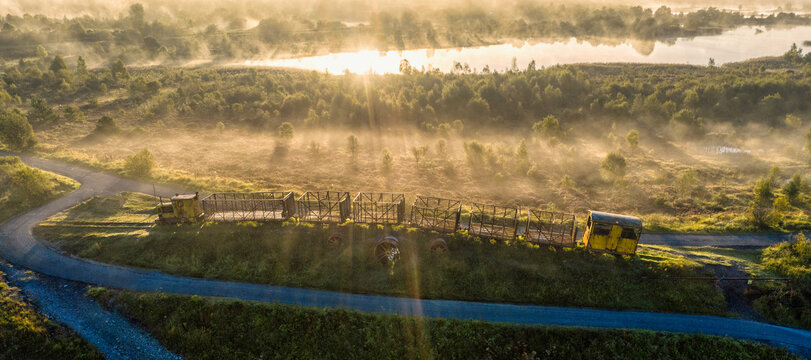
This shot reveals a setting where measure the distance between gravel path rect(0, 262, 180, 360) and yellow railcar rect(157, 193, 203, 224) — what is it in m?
8.13

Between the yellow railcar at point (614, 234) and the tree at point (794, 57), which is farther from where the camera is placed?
the tree at point (794, 57)

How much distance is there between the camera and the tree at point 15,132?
55438 millimetres

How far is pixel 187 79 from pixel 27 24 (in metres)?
132

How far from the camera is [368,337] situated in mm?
24547

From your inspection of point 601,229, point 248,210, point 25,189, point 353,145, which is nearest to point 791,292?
point 601,229

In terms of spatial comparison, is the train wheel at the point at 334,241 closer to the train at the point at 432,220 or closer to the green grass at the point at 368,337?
the train at the point at 432,220

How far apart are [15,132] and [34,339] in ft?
167

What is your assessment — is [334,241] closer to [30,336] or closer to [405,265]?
[405,265]

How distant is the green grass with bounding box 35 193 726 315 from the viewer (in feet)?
88.2

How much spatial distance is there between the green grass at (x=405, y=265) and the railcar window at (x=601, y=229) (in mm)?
1906

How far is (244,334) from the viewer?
82.6ft

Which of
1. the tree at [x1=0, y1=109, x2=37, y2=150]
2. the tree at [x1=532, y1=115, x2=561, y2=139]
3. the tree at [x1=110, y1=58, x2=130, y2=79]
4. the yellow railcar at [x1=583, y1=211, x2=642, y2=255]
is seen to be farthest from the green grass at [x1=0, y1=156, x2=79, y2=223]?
the tree at [x1=110, y1=58, x2=130, y2=79]

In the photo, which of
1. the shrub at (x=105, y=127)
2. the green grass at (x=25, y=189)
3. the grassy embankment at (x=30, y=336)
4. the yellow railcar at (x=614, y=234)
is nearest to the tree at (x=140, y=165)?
the green grass at (x=25, y=189)

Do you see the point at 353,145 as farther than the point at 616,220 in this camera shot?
Yes
